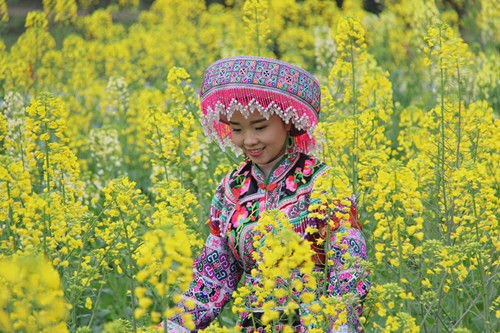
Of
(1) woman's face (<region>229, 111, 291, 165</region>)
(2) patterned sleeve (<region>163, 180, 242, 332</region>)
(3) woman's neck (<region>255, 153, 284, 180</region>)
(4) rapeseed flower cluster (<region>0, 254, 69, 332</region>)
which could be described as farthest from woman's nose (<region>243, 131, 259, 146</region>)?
(4) rapeseed flower cluster (<region>0, 254, 69, 332</region>)

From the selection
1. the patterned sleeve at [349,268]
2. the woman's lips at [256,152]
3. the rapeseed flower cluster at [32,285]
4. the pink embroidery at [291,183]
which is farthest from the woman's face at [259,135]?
the rapeseed flower cluster at [32,285]

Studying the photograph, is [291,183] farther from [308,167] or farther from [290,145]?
[290,145]

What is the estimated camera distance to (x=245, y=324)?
2449 mm

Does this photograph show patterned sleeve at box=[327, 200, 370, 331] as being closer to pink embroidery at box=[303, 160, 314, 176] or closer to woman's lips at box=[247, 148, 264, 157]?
pink embroidery at box=[303, 160, 314, 176]

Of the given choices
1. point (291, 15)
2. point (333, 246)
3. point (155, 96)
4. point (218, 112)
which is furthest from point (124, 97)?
point (291, 15)

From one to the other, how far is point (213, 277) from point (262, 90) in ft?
2.46

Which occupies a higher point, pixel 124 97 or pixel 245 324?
pixel 124 97

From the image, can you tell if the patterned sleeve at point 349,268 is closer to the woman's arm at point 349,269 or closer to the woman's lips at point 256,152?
the woman's arm at point 349,269

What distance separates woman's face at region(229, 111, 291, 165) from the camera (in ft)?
7.95

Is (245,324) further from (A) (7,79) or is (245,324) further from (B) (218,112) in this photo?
(A) (7,79)

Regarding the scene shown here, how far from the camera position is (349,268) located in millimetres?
2211

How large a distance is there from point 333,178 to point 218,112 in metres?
0.61

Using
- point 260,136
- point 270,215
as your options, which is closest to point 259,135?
point 260,136

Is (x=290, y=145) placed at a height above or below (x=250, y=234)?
above
